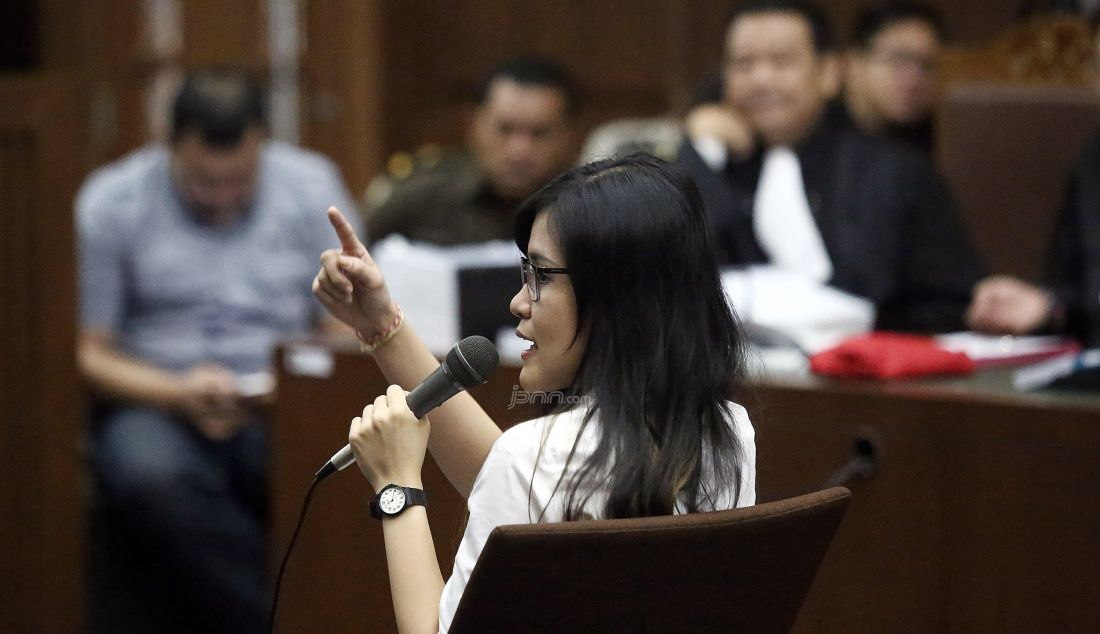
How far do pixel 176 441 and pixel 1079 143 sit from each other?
76.5 inches

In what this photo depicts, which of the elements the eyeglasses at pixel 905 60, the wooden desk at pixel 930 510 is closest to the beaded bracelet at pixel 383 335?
the wooden desk at pixel 930 510

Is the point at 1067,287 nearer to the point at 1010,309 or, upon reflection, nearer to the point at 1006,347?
the point at 1010,309

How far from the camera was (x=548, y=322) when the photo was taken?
45.2 inches

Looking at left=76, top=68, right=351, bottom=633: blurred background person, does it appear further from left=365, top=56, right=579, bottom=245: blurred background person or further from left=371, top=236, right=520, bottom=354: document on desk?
left=371, top=236, right=520, bottom=354: document on desk

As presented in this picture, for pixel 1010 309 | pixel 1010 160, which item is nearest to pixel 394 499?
pixel 1010 309

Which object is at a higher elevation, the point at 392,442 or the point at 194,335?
the point at 392,442

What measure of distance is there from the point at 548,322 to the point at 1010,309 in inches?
55.7

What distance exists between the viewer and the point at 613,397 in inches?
43.9

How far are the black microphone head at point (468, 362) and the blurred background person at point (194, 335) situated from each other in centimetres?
164

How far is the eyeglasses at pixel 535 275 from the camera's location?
3.76 ft

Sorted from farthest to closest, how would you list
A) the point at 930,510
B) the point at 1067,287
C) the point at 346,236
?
the point at 1067,287, the point at 930,510, the point at 346,236

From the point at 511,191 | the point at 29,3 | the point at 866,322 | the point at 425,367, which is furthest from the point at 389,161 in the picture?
the point at 425,367

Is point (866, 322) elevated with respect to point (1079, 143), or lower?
lower

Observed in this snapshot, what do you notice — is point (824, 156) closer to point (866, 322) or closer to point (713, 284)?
point (866, 322)
